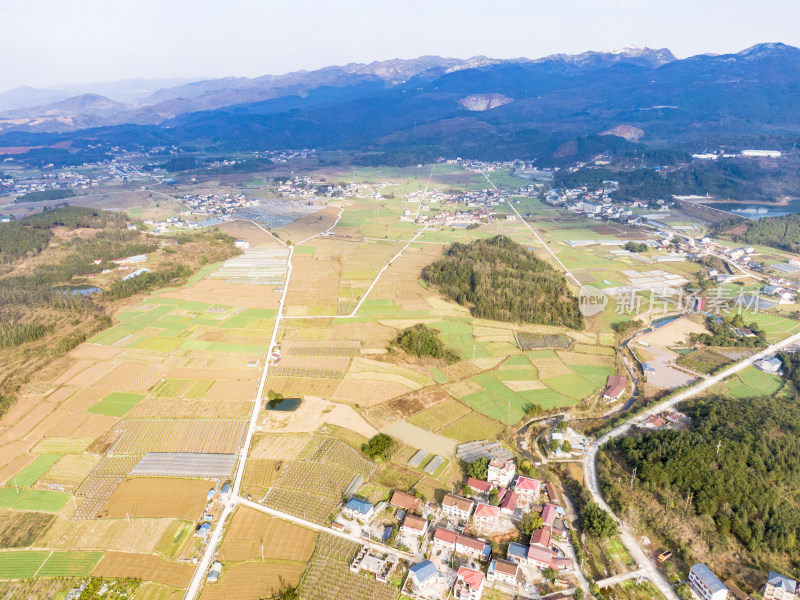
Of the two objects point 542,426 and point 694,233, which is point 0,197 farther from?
point 694,233

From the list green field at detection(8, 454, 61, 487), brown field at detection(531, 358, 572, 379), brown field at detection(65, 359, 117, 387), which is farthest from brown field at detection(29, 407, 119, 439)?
brown field at detection(531, 358, 572, 379)

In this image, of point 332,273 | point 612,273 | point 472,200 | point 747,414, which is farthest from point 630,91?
point 747,414

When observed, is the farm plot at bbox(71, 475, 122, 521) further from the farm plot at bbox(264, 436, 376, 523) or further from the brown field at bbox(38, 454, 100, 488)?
the farm plot at bbox(264, 436, 376, 523)

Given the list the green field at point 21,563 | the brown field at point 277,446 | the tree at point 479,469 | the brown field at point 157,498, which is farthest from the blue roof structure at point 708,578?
the green field at point 21,563

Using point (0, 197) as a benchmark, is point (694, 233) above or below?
below

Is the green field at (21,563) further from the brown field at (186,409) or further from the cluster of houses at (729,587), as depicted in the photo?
the cluster of houses at (729,587)

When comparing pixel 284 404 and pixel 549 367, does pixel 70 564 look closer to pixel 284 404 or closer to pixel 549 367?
pixel 284 404
